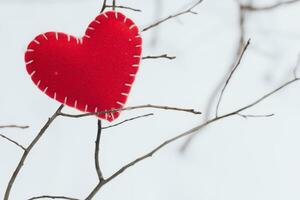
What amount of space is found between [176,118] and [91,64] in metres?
0.46

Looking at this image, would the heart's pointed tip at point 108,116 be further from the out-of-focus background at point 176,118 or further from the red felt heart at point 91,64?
the out-of-focus background at point 176,118

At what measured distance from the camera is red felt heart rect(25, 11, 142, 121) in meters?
0.42

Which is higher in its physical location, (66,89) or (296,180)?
(66,89)

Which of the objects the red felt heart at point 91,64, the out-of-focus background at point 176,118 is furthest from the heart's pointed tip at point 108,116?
the out-of-focus background at point 176,118

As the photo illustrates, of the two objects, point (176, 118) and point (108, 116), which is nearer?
point (108, 116)

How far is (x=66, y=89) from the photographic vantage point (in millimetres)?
428

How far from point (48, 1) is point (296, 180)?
66 cm

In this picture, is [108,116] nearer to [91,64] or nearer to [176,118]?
[91,64]

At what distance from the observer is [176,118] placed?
2.86 ft

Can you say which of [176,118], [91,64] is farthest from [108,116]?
[176,118]

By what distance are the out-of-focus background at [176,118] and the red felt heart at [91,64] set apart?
367 millimetres

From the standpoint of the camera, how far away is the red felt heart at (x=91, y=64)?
16.7 inches

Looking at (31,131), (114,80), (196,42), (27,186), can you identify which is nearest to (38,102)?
(31,131)

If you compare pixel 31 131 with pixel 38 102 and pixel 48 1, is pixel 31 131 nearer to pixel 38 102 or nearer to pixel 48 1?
pixel 38 102
